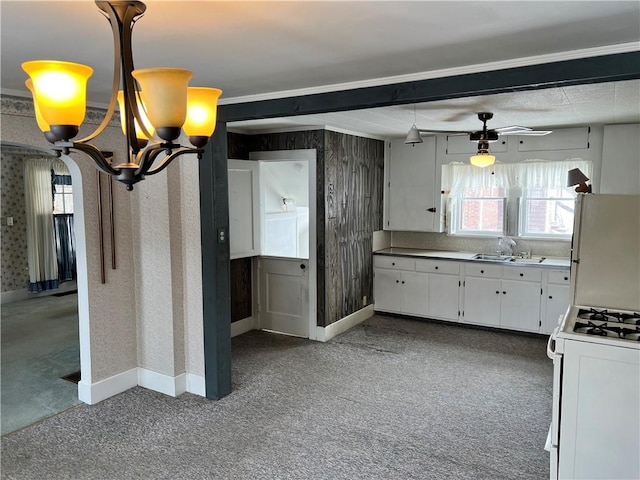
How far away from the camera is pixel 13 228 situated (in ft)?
22.6

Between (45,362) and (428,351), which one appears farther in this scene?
(428,351)

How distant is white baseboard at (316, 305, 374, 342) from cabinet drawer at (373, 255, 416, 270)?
56 cm

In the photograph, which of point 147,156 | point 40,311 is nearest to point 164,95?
point 147,156

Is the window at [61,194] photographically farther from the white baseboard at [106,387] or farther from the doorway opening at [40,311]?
the white baseboard at [106,387]

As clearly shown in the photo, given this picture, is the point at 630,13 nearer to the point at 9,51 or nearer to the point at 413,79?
the point at 413,79

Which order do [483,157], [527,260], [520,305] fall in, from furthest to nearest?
[527,260], [520,305], [483,157]

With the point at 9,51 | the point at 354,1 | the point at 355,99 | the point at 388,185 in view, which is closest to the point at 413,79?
the point at 355,99

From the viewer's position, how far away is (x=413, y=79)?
261 cm

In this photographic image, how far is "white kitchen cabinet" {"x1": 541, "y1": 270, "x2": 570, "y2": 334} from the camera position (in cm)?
487

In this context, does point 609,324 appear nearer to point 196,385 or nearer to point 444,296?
point 196,385

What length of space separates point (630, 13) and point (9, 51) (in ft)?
8.66

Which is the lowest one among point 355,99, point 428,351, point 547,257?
point 428,351

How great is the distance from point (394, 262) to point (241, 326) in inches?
79.3

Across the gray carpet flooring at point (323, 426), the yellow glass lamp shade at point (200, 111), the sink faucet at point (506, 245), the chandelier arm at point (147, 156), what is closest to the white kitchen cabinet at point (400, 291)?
the sink faucet at point (506, 245)
